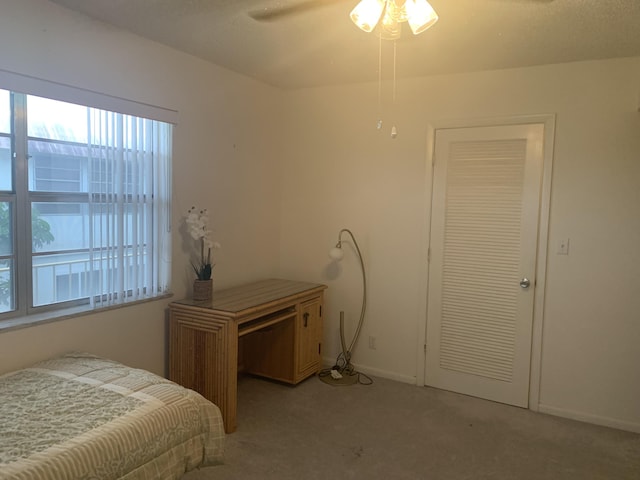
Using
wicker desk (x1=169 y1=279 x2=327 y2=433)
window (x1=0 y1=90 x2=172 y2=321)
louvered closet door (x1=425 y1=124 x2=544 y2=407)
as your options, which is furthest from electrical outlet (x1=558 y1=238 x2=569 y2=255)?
window (x1=0 y1=90 x2=172 y2=321)

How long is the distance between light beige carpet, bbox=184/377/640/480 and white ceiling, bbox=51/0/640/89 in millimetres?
2345

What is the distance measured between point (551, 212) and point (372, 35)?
1660 millimetres

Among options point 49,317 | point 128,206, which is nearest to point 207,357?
point 49,317

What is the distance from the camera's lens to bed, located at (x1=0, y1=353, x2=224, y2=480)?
5.52ft

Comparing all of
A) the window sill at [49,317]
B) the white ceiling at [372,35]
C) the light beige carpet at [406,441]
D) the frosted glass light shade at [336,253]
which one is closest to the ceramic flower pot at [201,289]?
the window sill at [49,317]

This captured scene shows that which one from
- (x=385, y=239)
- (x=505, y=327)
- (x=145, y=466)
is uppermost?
(x=385, y=239)

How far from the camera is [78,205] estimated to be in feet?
8.82

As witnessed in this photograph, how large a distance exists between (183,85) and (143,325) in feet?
5.20

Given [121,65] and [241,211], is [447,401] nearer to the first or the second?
[241,211]

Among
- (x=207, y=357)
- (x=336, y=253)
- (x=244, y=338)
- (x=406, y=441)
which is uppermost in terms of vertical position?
(x=336, y=253)

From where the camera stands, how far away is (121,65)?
279cm

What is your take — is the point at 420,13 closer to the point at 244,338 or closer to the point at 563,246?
the point at 563,246

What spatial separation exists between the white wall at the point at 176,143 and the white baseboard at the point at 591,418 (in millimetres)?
2383

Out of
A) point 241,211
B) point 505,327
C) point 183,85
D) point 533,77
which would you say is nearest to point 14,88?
point 183,85
